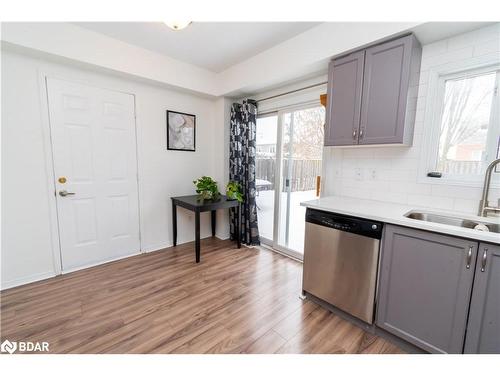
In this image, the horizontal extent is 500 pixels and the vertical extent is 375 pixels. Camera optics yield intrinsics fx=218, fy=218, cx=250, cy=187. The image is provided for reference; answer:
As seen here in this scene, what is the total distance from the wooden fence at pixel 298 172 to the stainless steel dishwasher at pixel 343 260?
3.05 ft

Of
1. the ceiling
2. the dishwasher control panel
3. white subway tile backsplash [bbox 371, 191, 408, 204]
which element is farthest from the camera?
the ceiling

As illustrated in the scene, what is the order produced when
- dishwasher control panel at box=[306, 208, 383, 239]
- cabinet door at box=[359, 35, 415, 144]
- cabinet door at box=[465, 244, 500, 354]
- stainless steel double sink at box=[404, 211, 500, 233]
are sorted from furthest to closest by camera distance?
1. cabinet door at box=[359, 35, 415, 144]
2. dishwasher control panel at box=[306, 208, 383, 239]
3. stainless steel double sink at box=[404, 211, 500, 233]
4. cabinet door at box=[465, 244, 500, 354]

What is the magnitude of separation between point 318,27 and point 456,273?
2257 mm

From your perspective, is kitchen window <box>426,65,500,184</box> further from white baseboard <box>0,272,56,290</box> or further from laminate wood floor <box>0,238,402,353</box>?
white baseboard <box>0,272,56,290</box>

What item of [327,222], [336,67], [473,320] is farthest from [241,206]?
[473,320]

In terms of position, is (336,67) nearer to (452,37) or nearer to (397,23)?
(397,23)

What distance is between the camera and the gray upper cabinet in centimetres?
170

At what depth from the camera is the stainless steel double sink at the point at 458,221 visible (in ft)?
4.80

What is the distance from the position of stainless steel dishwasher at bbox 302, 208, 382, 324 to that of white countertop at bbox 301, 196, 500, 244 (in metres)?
0.06

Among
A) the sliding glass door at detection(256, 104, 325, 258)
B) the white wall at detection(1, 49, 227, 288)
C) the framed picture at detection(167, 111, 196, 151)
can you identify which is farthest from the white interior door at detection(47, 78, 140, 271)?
the sliding glass door at detection(256, 104, 325, 258)

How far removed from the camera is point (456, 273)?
1.28 metres

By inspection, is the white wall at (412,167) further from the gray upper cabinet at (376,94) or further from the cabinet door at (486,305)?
the cabinet door at (486,305)

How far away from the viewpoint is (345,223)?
173cm

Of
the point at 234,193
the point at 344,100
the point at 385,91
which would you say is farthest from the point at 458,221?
the point at 234,193
